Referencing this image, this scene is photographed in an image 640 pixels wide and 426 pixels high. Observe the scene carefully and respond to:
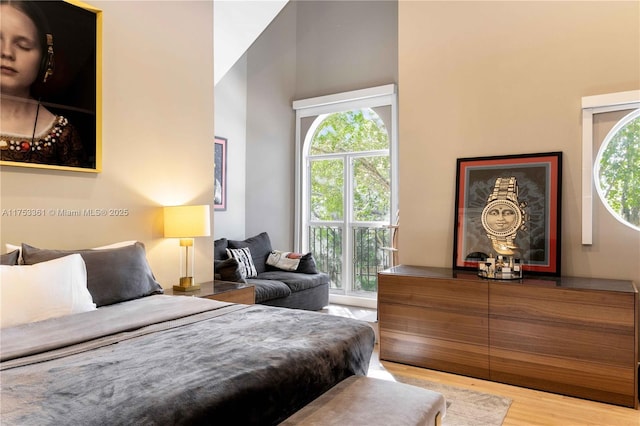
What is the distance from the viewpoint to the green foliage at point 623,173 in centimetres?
296

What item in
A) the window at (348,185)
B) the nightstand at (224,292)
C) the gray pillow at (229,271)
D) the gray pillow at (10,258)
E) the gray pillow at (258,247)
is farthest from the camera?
the window at (348,185)

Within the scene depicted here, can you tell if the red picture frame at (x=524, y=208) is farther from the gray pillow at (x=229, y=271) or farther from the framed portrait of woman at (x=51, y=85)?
the framed portrait of woman at (x=51, y=85)

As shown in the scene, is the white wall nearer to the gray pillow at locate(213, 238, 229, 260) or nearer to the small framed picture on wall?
the gray pillow at locate(213, 238, 229, 260)

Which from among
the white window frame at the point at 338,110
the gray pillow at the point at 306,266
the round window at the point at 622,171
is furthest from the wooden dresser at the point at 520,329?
the white window frame at the point at 338,110

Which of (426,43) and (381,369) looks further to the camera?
(426,43)

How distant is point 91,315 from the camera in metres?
2.07

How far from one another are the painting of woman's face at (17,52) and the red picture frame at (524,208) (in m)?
3.16

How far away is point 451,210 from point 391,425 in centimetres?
246

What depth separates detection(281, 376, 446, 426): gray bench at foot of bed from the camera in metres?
1.48

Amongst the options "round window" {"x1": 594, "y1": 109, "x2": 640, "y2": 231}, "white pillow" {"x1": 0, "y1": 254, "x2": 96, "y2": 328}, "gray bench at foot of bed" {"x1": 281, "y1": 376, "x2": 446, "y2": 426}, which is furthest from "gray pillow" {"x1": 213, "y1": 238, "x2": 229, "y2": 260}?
"round window" {"x1": 594, "y1": 109, "x2": 640, "y2": 231}

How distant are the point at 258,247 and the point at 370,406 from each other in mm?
3950

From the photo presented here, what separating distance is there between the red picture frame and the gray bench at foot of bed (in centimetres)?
187

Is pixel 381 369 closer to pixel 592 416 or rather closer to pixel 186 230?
pixel 592 416

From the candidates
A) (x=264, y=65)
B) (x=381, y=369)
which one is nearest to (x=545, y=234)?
(x=381, y=369)
